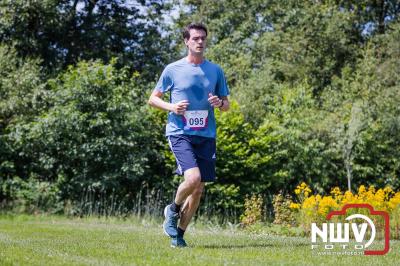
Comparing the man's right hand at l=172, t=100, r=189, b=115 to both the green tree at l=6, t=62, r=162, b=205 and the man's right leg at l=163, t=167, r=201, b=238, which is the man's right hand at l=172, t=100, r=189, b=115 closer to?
the man's right leg at l=163, t=167, r=201, b=238

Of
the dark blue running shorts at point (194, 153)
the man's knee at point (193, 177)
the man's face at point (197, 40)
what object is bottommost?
the man's knee at point (193, 177)

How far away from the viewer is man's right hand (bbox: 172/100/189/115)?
20.8ft

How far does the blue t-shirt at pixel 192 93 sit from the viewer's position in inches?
256

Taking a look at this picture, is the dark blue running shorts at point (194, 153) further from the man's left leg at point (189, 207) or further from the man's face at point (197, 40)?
the man's face at point (197, 40)

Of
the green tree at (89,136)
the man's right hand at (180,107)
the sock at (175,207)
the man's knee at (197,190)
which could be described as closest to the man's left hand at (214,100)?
the man's right hand at (180,107)

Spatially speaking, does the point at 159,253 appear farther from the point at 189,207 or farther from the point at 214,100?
the point at 214,100

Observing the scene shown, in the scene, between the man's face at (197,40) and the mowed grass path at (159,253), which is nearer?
the mowed grass path at (159,253)

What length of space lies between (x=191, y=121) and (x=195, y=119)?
0.15 feet

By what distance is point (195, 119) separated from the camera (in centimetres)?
649

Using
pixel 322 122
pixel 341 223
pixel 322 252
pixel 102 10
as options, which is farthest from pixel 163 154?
pixel 322 252

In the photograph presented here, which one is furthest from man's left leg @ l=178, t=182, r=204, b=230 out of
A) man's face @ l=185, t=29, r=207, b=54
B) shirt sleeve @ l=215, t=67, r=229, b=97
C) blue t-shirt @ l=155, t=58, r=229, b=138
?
man's face @ l=185, t=29, r=207, b=54

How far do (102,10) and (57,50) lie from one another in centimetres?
244

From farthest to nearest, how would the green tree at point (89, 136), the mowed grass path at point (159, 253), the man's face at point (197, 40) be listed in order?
the green tree at point (89, 136) < the man's face at point (197, 40) < the mowed grass path at point (159, 253)

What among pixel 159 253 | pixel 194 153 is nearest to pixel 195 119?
pixel 194 153
